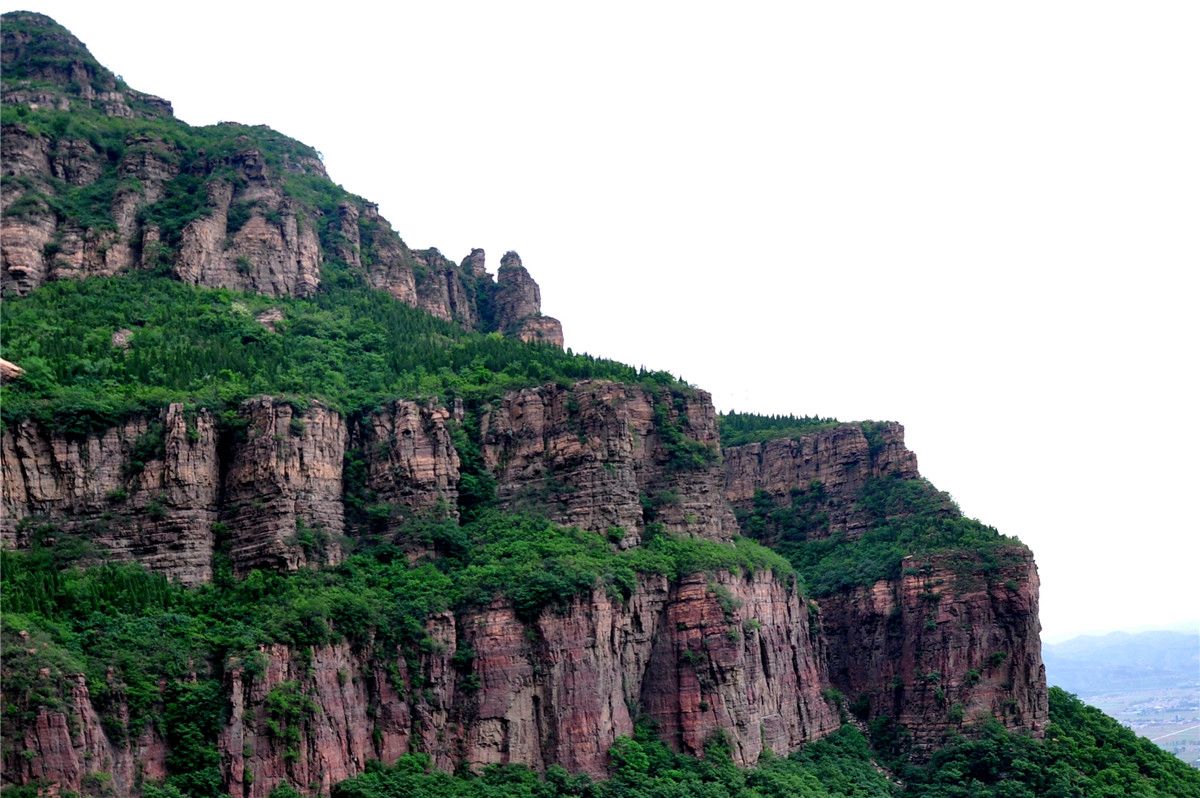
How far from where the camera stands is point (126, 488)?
233 ft

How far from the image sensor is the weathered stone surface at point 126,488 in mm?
69375

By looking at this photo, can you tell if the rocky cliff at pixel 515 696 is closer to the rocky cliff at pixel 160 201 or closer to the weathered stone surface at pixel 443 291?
the rocky cliff at pixel 160 201

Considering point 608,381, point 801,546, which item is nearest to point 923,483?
point 801,546

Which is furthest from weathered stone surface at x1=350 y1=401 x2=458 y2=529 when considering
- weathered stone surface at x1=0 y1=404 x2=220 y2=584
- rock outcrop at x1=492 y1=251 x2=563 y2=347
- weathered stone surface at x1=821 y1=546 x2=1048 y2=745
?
rock outcrop at x1=492 y1=251 x2=563 y2=347

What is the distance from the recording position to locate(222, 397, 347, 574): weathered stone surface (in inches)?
2854

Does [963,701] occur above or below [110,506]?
below

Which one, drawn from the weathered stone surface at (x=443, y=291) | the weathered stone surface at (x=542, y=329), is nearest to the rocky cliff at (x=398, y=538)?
the weathered stone surface at (x=443, y=291)

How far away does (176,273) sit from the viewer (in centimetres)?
9331

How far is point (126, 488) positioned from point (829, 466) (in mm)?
55836

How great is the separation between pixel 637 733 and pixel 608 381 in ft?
70.1

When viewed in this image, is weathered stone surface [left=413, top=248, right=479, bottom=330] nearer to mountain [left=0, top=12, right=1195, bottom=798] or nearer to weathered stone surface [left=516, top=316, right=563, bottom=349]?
mountain [left=0, top=12, right=1195, bottom=798]

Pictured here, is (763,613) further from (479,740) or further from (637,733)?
(479,740)

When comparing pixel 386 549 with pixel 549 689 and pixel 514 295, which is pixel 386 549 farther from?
pixel 514 295

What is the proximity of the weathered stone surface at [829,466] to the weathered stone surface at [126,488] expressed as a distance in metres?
50.0
